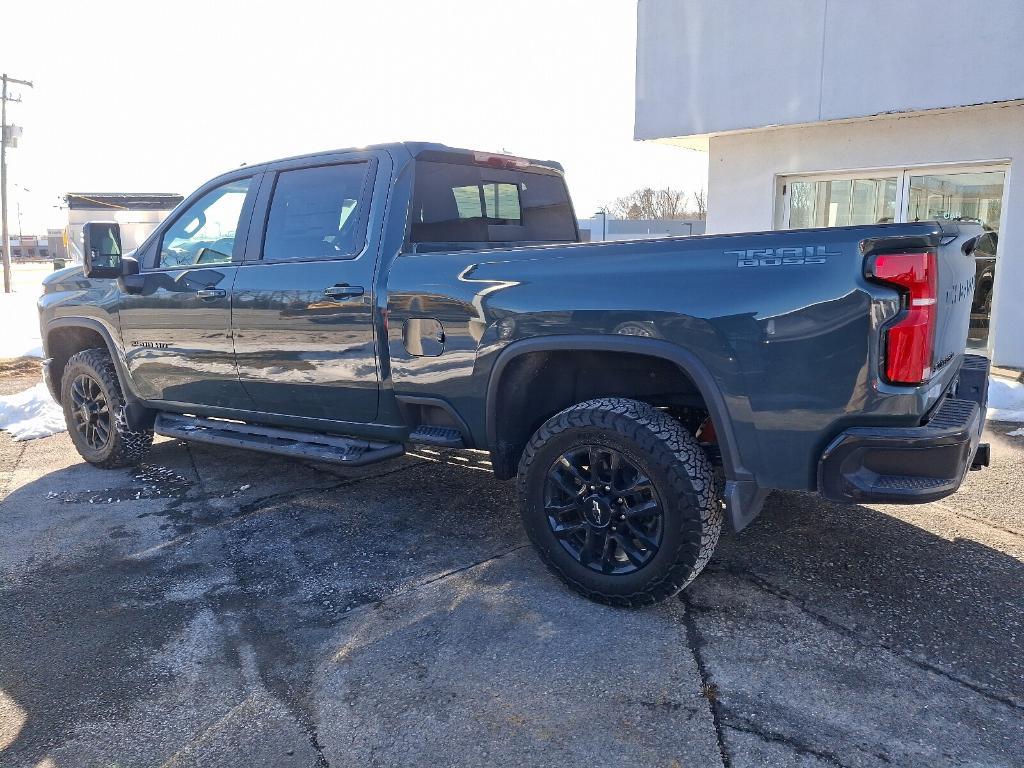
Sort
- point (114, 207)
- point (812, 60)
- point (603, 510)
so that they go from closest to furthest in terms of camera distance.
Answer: point (603, 510)
point (812, 60)
point (114, 207)

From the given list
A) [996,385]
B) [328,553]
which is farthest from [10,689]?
[996,385]

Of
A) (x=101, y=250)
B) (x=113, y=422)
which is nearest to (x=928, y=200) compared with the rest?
(x=101, y=250)

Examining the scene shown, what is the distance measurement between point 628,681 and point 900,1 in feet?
27.2

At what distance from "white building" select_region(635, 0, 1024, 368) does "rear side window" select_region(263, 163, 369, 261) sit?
680 centimetres

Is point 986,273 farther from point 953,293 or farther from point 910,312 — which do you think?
point 910,312

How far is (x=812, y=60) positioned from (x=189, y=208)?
7232mm

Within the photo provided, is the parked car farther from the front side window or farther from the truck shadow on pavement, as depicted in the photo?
the front side window

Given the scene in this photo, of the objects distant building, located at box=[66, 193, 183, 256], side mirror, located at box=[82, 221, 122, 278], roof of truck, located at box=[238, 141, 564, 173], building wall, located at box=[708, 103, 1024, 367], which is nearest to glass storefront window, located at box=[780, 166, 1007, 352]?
building wall, located at box=[708, 103, 1024, 367]

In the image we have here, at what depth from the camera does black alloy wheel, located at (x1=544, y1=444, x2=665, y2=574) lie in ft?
10.5

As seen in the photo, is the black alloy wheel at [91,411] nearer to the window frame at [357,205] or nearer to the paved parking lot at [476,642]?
the paved parking lot at [476,642]

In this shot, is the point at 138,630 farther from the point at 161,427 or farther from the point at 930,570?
the point at 930,570

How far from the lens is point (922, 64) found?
8.22 metres

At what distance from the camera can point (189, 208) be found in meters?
4.92

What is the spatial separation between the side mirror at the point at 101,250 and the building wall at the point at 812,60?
24.3ft
